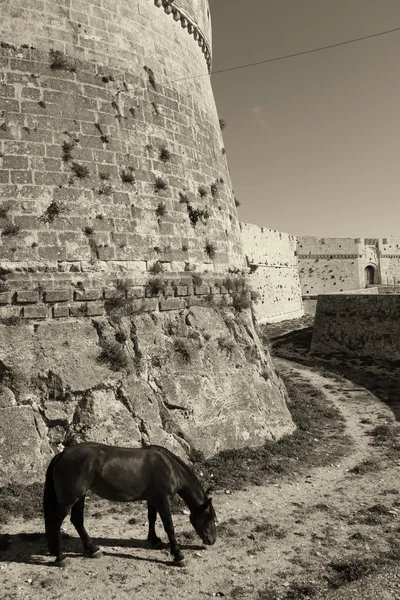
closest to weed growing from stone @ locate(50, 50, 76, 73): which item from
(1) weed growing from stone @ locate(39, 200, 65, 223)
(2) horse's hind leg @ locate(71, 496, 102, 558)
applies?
(1) weed growing from stone @ locate(39, 200, 65, 223)

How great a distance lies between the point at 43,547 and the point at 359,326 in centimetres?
2003

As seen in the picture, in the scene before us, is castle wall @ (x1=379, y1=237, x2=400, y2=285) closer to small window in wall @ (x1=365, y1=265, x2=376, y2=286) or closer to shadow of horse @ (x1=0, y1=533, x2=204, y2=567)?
small window in wall @ (x1=365, y1=265, x2=376, y2=286)

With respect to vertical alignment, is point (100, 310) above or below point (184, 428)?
above

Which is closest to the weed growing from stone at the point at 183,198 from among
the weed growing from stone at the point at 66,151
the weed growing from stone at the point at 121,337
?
the weed growing from stone at the point at 66,151

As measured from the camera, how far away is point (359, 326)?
Answer: 77.1 ft

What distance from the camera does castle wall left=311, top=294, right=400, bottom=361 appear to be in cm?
2222

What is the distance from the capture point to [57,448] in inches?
332

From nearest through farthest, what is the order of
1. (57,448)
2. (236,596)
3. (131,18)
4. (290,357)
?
(236,596)
(57,448)
(131,18)
(290,357)

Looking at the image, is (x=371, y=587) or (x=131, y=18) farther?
(x=131, y=18)

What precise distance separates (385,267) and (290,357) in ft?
111

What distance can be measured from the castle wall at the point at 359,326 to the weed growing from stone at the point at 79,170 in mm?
17263

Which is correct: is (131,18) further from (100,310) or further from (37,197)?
(100,310)

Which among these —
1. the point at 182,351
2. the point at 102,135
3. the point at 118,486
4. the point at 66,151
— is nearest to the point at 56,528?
the point at 118,486

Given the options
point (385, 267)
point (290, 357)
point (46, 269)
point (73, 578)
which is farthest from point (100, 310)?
point (385, 267)
